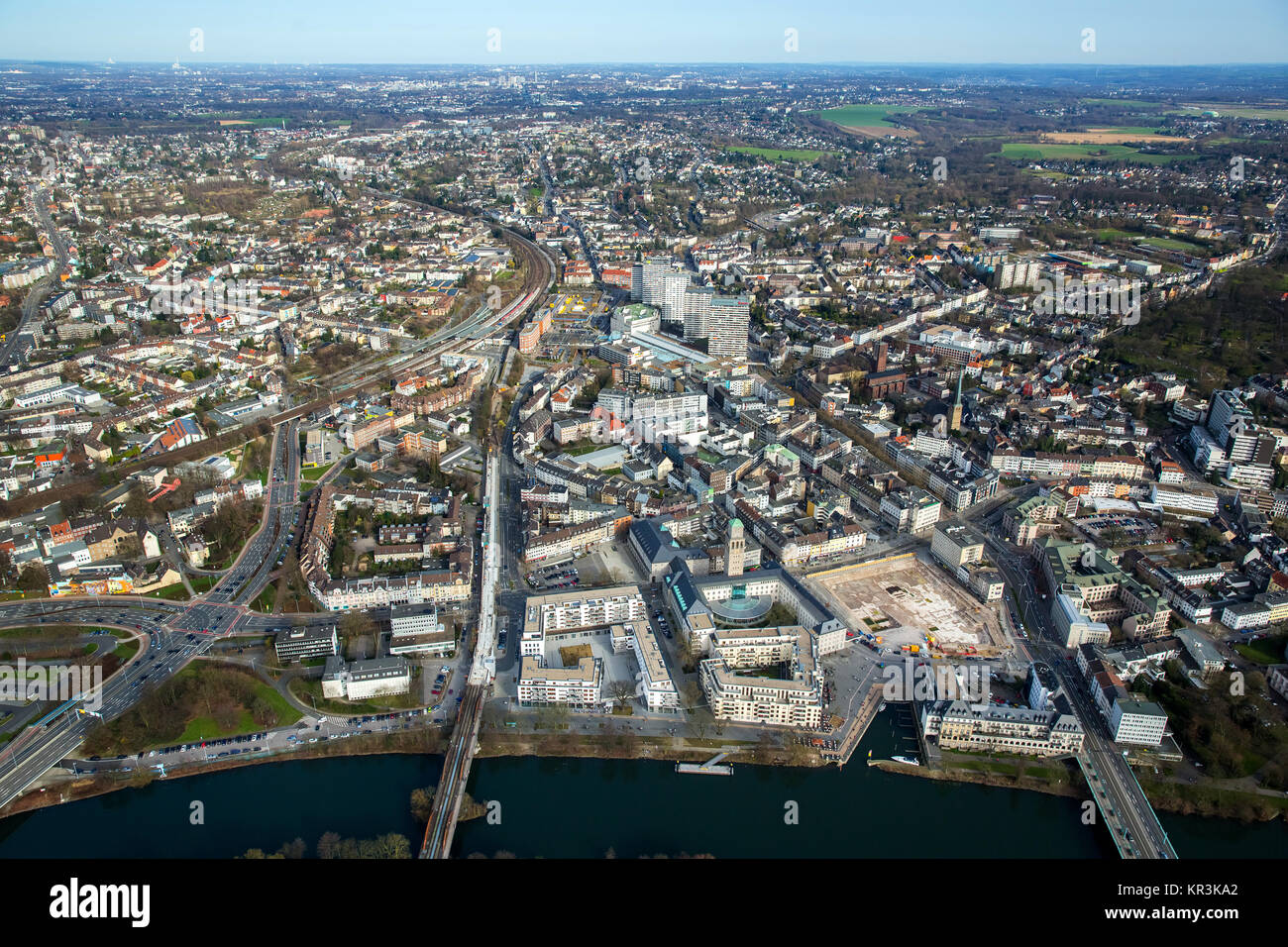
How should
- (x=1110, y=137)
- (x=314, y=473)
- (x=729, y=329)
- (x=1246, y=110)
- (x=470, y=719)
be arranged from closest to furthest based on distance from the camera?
(x=470, y=719)
(x=314, y=473)
(x=729, y=329)
(x=1110, y=137)
(x=1246, y=110)

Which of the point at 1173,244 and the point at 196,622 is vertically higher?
the point at 1173,244

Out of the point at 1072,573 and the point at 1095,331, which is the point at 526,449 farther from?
the point at 1095,331

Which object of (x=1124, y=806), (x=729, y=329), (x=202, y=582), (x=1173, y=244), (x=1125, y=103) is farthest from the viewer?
(x=1125, y=103)

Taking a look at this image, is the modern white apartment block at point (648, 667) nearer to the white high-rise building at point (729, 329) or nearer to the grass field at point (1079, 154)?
the white high-rise building at point (729, 329)

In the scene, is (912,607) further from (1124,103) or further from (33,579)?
(1124,103)

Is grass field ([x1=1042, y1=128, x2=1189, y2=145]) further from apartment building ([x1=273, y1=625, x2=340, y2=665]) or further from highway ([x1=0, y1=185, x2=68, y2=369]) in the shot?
apartment building ([x1=273, y1=625, x2=340, y2=665])

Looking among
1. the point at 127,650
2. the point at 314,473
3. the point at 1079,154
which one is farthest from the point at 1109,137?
the point at 127,650

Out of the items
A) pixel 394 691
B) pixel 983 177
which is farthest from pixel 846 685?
pixel 983 177
